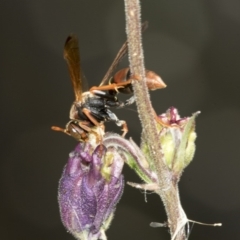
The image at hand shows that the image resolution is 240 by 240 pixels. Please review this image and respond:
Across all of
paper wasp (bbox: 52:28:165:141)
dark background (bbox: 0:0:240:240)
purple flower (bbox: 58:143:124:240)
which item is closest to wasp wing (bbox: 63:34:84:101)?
paper wasp (bbox: 52:28:165:141)

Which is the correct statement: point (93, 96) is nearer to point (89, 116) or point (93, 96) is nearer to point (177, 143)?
point (89, 116)

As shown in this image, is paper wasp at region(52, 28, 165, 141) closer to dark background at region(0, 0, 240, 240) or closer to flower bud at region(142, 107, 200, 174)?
flower bud at region(142, 107, 200, 174)

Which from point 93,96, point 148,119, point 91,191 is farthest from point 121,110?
point 148,119

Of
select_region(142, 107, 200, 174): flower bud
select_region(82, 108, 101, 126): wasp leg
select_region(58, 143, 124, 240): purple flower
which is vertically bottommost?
select_region(58, 143, 124, 240): purple flower

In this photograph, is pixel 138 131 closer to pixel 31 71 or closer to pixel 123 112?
pixel 123 112

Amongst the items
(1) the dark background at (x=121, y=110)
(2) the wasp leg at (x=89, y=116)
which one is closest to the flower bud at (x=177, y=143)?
(2) the wasp leg at (x=89, y=116)

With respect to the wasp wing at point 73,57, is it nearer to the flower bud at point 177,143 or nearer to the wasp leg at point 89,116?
the wasp leg at point 89,116

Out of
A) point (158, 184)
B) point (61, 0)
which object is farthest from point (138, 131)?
point (158, 184)
